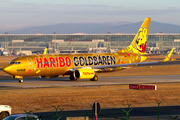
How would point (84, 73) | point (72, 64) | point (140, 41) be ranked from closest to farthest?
point (84, 73) → point (72, 64) → point (140, 41)

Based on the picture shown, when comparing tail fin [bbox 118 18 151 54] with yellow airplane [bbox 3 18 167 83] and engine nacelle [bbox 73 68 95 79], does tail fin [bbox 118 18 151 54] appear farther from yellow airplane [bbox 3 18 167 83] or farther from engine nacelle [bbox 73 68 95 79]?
engine nacelle [bbox 73 68 95 79]

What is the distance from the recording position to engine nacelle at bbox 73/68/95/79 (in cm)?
5134

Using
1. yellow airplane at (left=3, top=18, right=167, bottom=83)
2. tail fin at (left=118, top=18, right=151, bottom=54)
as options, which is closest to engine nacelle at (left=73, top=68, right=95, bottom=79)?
yellow airplane at (left=3, top=18, right=167, bottom=83)

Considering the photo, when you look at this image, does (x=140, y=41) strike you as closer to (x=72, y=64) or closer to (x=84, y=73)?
(x=72, y=64)

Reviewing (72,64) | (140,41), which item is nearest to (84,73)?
(72,64)

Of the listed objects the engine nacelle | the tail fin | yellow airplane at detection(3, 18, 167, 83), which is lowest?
the engine nacelle

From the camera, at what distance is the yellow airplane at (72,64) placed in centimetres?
4953

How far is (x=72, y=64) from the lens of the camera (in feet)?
178

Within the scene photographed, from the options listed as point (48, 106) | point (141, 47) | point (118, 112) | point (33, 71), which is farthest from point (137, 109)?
point (141, 47)

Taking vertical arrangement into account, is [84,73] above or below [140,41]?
below

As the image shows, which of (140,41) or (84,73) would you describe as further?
(140,41)

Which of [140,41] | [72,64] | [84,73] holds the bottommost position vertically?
[84,73]

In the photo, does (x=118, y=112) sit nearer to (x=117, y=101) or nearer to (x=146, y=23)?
(x=117, y=101)

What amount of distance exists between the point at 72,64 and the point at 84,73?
3579mm
